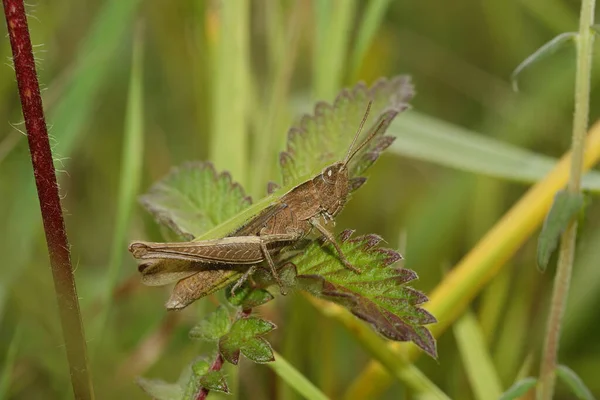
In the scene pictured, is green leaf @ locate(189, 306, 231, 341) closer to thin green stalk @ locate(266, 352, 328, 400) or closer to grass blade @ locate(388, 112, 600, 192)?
thin green stalk @ locate(266, 352, 328, 400)

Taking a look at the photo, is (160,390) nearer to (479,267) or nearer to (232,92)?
(479,267)

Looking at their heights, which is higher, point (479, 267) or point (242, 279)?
point (242, 279)

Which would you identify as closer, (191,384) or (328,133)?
(191,384)

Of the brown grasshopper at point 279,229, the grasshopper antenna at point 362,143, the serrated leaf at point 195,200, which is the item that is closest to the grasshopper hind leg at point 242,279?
the brown grasshopper at point 279,229

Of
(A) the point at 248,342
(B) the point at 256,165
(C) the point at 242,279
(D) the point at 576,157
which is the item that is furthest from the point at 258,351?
(B) the point at 256,165

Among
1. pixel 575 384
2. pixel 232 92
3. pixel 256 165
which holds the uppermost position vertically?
pixel 232 92

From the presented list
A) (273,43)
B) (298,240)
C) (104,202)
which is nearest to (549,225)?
(298,240)

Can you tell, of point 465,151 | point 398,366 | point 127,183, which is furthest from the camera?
point 465,151
